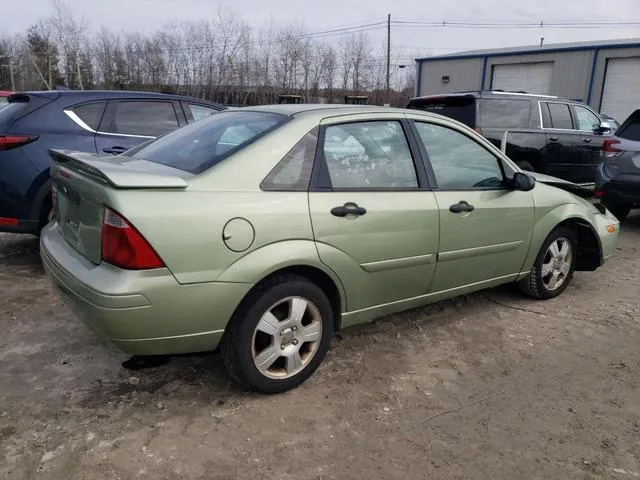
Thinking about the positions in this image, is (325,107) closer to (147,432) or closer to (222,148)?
(222,148)

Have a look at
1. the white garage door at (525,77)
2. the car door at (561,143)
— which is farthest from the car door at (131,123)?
the white garage door at (525,77)

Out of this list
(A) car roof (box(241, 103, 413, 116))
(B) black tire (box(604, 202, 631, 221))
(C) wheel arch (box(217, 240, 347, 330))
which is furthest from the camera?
(B) black tire (box(604, 202, 631, 221))

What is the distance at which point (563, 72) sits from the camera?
25141 millimetres

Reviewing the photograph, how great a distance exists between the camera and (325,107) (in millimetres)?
3363

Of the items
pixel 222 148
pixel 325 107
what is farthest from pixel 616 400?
pixel 222 148

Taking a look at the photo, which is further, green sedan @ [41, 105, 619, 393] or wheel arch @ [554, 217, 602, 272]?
wheel arch @ [554, 217, 602, 272]

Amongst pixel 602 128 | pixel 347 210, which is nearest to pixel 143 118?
pixel 347 210

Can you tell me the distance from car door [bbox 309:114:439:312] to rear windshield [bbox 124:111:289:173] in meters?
0.41

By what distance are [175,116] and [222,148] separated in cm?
330

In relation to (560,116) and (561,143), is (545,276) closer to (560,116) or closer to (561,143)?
(561,143)

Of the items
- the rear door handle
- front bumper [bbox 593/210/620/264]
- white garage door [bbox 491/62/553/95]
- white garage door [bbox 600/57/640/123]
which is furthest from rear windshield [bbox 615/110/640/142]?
white garage door [bbox 491/62/553/95]

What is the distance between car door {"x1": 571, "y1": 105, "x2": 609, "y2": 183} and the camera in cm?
932

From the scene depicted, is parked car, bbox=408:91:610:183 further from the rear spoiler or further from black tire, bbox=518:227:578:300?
the rear spoiler

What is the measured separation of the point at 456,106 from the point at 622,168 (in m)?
2.55
